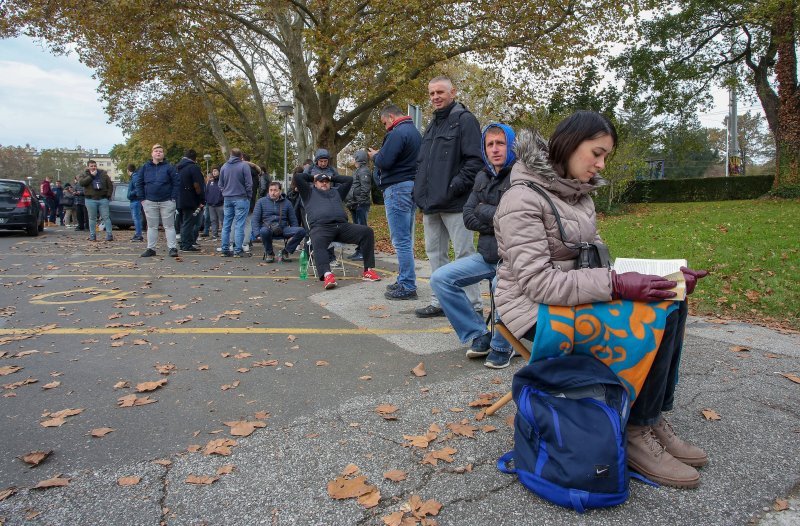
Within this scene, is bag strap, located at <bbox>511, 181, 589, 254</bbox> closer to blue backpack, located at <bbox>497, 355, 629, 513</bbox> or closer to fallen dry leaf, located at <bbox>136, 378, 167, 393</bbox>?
blue backpack, located at <bbox>497, 355, 629, 513</bbox>

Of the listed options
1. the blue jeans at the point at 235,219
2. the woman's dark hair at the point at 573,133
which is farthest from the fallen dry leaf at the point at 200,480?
the blue jeans at the point at 235,219

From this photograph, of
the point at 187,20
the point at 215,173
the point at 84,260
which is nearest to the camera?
the point at 84,260

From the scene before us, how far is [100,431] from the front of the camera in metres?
3.08

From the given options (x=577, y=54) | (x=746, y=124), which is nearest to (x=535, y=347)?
(x=577, y=54)

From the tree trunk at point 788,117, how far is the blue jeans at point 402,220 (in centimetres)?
2203

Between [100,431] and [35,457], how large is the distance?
1.17 feet

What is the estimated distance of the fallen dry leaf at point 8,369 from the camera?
4035mm

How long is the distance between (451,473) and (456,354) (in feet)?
6.13

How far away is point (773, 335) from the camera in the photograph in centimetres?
505

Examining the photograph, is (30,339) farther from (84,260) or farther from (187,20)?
(187,20)

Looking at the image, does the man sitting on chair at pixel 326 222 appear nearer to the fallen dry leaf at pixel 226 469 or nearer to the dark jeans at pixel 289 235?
the dark jeans at pixel 289 235

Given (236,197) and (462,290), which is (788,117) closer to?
(236,197)

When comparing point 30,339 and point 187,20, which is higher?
point 187,20

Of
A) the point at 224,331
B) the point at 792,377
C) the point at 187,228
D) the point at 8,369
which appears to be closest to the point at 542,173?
the point at 792,377
